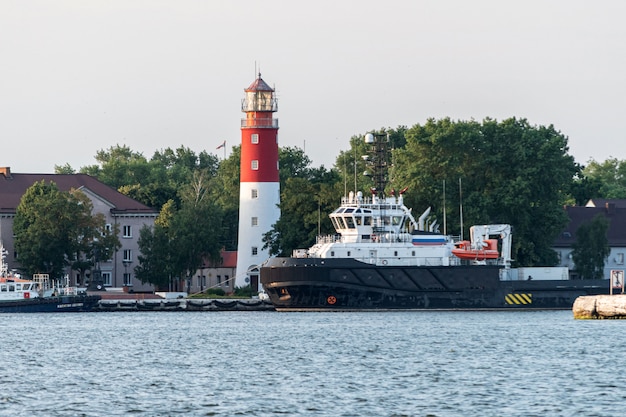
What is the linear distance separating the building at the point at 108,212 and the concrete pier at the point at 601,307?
1732 inches

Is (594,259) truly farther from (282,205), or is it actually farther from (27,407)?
A: (27,407)

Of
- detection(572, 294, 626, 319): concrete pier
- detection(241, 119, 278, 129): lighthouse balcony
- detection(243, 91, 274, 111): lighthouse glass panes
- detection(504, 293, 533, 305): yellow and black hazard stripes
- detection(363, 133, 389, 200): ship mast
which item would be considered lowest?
detection(572, 294, 626, 319): concrete pier

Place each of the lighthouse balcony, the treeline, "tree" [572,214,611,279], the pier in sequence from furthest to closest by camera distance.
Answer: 1. "tree" [572,214,611,279]
2. the lighthouse balcony
3. the treeline
4. the pier

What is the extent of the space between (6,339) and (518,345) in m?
20.7

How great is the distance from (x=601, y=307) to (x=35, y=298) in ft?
106

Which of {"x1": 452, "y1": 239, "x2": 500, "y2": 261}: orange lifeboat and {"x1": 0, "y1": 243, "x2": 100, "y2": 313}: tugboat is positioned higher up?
{"x1": 452, "y1": 239, "x2": 500, "y2": 261}: orange lifeboat

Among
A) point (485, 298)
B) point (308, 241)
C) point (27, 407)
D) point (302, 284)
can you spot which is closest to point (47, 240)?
point (308, 241)

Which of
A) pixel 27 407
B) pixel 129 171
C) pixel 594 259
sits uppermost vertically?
pixel 129 171

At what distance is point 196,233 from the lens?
10712 centimetres

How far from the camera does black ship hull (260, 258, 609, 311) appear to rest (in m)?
80.8

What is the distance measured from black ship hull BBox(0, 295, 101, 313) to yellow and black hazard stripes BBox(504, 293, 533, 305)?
22876 millimetres

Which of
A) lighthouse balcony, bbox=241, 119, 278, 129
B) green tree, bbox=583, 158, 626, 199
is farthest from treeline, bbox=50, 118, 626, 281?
green tree, bbox=583, 158, 626, 199

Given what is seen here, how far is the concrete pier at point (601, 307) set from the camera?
222 feet

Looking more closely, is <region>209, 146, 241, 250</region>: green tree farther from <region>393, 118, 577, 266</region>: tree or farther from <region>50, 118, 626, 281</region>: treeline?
<region>393, 118, 577, 266</region>: tree
